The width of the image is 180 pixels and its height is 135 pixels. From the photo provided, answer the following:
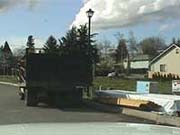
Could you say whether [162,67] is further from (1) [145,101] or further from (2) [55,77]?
(1) [145,101]

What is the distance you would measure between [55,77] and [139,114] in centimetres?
647

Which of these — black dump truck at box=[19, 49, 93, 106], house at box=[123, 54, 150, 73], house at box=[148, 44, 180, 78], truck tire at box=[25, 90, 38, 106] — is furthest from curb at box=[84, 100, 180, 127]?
house at box=[123, 54, 150, 73]

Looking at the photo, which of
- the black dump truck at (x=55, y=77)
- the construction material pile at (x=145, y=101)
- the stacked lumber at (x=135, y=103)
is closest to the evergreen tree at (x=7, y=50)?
the black dump truck at (x=55, y=77)

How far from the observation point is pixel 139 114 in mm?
19641

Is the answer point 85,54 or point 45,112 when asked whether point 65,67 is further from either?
point 45,112

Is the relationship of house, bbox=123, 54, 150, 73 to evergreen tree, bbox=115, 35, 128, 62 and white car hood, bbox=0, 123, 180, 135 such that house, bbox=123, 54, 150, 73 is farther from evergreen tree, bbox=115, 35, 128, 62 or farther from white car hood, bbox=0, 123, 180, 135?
white car hood, bbox=0, 123, 180, 135

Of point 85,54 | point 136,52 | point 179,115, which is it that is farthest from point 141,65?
point 179,115

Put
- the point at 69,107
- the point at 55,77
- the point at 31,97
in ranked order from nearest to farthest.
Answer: the point at 69,107
the point at 31,97
the point at 55,77

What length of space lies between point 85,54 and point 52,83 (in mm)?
2066

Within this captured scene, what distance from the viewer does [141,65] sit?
124875 millimetres

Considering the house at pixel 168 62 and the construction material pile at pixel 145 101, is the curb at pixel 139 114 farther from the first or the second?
the house at pixel 168 62

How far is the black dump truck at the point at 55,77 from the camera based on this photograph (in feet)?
81.3

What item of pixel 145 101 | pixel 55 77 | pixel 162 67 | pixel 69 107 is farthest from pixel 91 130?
pixel 162 67

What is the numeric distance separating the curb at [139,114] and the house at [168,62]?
52.2 meters
